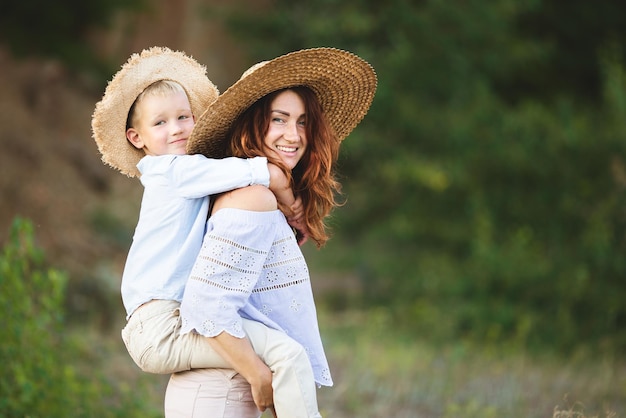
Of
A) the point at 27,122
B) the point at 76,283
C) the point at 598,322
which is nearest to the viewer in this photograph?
the point at 598,322

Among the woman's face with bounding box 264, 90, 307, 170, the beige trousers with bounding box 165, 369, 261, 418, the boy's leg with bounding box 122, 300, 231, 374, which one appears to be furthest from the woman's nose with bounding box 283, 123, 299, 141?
the beige trousers with bounding box 165, 369, 261, 418

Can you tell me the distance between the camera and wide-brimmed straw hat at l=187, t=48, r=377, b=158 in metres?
2.98

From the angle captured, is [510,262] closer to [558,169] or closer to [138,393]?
[558,169]

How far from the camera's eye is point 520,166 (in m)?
10.2

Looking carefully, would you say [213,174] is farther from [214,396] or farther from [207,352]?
[214,396]

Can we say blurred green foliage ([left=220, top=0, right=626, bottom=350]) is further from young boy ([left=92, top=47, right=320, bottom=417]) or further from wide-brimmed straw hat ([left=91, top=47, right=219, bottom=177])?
young boy ([left=92, top=47, right=320, bottom=417])

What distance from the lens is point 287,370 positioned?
2.78 m

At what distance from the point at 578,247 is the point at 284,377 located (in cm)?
712

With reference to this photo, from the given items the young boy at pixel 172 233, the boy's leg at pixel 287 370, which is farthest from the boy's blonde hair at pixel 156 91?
the boy's leg at pixel 287 370

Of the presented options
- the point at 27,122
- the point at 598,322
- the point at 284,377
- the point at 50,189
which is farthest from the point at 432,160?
the point at 284,377

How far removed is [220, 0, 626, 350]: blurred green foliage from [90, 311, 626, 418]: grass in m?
0.81

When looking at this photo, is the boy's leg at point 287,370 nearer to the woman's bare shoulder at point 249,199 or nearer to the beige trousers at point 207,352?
the beige trousers at point 207,352

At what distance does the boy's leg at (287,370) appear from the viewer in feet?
9.05

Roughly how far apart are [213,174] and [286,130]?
0.37 m
